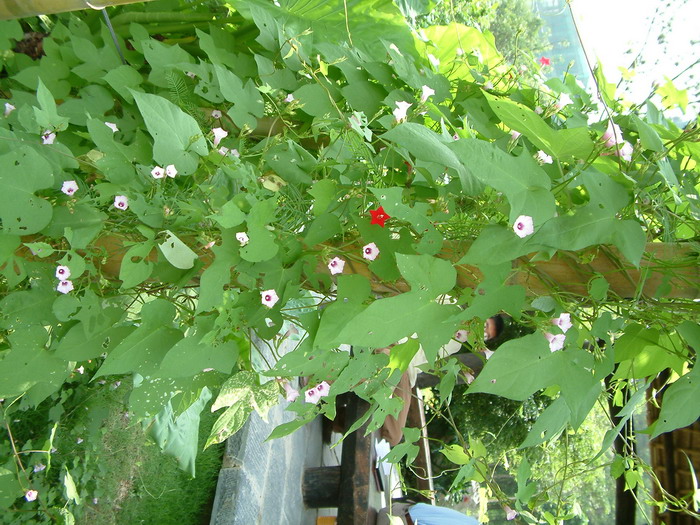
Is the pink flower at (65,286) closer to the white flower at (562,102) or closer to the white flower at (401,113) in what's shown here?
the white flower at (401,113)

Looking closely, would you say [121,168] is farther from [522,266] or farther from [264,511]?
[264,511]

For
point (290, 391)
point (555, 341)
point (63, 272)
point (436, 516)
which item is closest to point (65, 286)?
point (63, 272)

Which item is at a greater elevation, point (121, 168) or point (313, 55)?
point (313, 55)

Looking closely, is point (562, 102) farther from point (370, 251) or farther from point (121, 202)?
point (121, 202)

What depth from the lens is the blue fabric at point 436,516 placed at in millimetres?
2092

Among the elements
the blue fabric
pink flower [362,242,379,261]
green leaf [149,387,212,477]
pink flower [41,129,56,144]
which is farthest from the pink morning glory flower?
the blue fabric

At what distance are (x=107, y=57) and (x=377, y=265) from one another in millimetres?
752

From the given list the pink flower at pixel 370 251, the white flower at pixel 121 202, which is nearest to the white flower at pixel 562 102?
the pink flower at pixel 370 251

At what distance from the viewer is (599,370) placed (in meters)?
0.69

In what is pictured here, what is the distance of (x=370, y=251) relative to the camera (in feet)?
2.34

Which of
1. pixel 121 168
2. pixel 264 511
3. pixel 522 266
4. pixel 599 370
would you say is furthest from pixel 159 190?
pixel 264 511

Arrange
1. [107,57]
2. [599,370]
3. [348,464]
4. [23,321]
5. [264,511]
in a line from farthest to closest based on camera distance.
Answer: [348,464] < [264,511] < [107,57] < [23,321] < [599,370]

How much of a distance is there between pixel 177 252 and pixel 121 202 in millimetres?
109

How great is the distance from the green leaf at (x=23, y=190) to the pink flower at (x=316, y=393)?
0.41 metres
